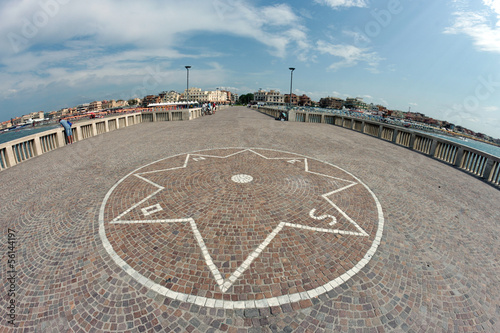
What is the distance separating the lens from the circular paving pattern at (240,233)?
3879 mm

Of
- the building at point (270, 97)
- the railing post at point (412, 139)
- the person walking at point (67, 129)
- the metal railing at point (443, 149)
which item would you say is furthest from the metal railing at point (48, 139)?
the building at point (270, 97)

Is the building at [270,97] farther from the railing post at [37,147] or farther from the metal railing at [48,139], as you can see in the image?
the railing post at [37,147]

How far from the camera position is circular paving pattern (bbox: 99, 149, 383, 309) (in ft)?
12.7

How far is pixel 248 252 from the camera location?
15.2ft

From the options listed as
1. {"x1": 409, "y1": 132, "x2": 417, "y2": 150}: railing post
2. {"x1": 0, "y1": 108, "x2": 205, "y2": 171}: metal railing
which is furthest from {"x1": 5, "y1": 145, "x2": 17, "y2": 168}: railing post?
{"x1": 409, "y1": 132, "x2": 417, "y2": 150}: railing post

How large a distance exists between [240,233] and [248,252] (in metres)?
0.68

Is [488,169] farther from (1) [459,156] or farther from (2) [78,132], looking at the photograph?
(2) [78,132]

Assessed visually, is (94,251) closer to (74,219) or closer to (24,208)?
(74,219)

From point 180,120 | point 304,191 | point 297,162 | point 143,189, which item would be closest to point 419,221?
point 304,191

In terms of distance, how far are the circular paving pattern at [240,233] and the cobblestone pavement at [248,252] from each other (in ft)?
0.11

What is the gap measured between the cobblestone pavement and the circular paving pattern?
0.03 metres

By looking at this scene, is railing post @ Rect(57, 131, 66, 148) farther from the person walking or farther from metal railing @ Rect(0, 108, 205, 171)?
the person walking

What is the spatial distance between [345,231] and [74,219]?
7129mm

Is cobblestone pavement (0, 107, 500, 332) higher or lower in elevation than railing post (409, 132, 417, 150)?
lower
